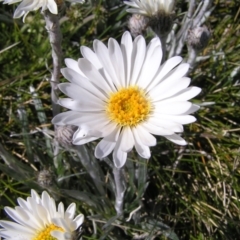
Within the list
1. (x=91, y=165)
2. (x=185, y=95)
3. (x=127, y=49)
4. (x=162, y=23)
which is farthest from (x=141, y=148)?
(x=162, y=23)

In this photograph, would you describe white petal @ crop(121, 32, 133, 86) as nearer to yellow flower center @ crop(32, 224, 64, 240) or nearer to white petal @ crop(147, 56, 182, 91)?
white petal @ crop(147, 56, 182, 91)

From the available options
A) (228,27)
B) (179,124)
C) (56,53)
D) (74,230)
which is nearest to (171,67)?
(179,124)

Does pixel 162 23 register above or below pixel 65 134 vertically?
above

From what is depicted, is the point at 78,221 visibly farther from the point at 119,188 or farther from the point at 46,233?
the point at 119,188

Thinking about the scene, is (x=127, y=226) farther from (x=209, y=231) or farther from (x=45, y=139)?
(x=45, y=139)

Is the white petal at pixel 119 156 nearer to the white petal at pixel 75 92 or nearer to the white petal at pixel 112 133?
the white petal at pixel 112 133

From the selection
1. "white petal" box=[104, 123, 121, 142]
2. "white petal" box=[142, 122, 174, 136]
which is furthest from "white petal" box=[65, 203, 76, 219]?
"white petal" box=[142, 122, 174, 136]

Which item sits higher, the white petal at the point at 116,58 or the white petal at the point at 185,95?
the white petal at the point at 116,58

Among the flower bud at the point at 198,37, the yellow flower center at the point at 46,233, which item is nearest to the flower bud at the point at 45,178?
the yellow flower center at the point at 46,233
